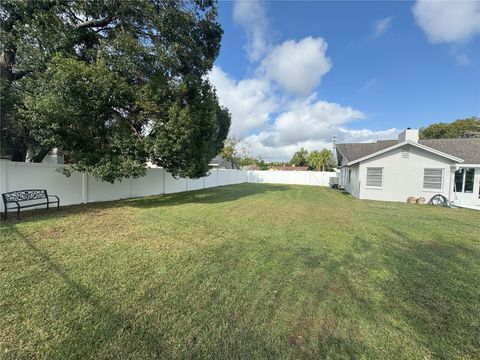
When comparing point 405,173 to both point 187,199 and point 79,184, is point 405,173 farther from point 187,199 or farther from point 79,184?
point 79,184

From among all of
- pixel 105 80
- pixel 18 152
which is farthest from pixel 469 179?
pixel 18 152

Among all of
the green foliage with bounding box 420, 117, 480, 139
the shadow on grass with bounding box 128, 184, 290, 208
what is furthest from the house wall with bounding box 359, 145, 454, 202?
the green foliage with bounding box 420, 117, 480, 139

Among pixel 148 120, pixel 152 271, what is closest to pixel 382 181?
pixel 148 120

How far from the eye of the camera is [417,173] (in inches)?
540

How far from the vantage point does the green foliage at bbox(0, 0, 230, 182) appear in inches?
304

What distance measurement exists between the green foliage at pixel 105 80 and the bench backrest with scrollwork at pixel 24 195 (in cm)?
136

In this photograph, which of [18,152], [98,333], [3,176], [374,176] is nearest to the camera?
[98,333]

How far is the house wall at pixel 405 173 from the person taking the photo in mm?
13312

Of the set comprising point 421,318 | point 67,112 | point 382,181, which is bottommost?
point 421,318

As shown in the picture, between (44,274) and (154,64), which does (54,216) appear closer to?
(44,274)

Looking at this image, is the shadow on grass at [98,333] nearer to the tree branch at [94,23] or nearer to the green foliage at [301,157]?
the tree branch at [94,23]

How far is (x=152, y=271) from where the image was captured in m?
3.80

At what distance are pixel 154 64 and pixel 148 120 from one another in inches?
82.2

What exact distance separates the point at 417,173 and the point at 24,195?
61.3 ft
